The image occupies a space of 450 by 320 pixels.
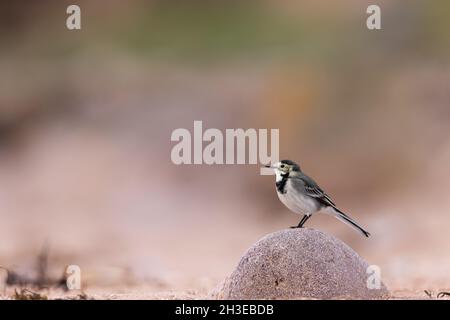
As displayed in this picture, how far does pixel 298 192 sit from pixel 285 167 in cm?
37

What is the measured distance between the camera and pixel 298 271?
9.44 m

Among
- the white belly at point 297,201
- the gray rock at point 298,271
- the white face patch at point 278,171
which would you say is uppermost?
the white face patch at point 278,171

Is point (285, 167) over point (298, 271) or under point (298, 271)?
over

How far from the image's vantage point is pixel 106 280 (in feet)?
51.1

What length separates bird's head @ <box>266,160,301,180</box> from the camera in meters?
9.88

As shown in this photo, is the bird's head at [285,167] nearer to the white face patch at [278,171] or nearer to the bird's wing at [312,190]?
the white face patch at [278,171]

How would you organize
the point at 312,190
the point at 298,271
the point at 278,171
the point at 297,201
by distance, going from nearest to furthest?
the point at 298,271
the point at 297,201
the point at 312,190
the point at 278,171

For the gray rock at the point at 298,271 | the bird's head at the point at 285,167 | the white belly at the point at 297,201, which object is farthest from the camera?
the bird's head at the point at 285,167

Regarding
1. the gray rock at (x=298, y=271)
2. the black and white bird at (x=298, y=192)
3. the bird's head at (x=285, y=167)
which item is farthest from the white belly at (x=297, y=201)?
the gray rock at (x=298, y=271)

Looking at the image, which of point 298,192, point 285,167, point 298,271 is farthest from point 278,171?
point 298,271

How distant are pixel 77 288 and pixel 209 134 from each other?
7.50 meters

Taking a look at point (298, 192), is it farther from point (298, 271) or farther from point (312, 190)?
point (298, 271)

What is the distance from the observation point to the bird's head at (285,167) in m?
9.88

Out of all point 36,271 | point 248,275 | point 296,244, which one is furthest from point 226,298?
point 36,271
